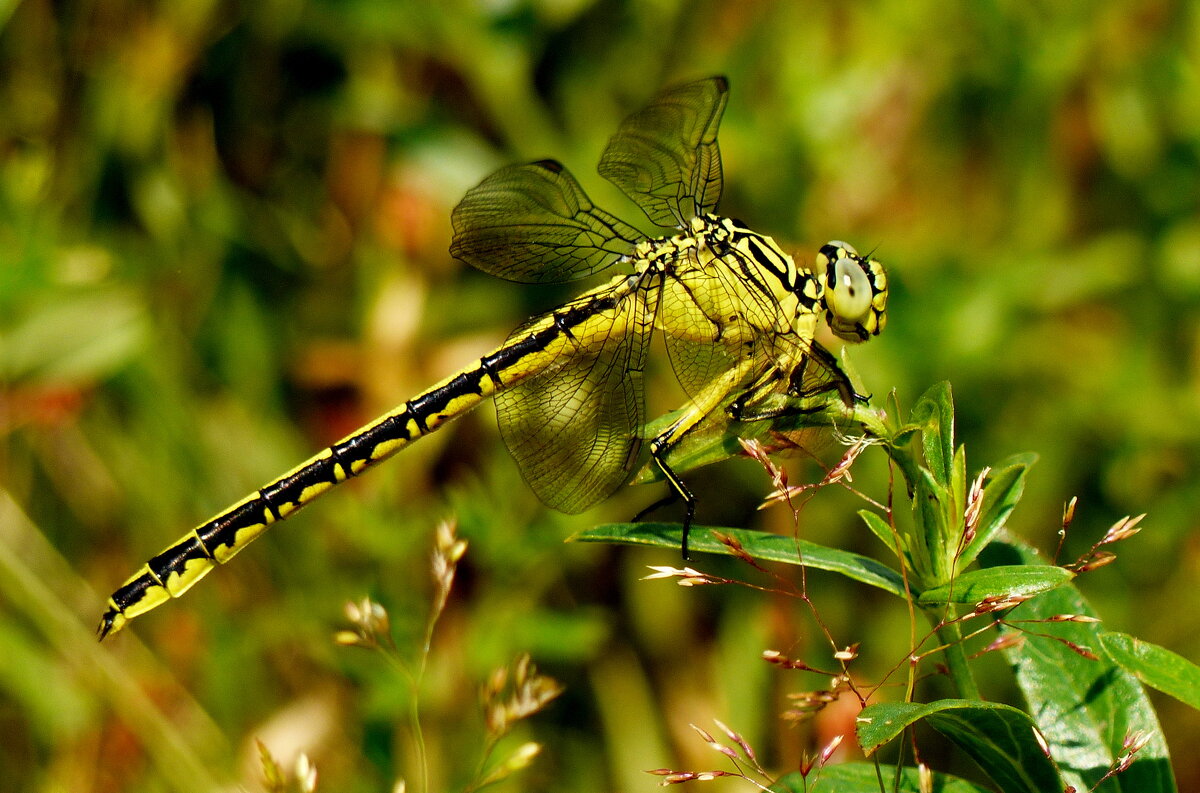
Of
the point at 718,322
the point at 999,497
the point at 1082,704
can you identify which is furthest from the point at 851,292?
the point at 1082,704

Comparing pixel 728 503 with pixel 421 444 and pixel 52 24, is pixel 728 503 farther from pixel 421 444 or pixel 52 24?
pixel 52 24

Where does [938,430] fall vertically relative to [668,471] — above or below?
below

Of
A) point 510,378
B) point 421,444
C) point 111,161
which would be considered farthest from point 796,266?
point 111,161

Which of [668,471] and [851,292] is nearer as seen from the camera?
[668,471]

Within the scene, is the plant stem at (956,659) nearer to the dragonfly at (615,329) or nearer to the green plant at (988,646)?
the green plant at (988,646)

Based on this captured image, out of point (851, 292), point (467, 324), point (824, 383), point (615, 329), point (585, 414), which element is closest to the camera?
point (824, 383)

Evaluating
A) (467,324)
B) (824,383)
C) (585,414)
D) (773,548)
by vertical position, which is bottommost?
(773,548)

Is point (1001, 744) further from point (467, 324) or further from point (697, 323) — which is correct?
point (467, 324)

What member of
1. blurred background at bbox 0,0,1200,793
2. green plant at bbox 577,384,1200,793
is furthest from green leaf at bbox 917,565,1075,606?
blurred background at bbox 0,0,1200,793

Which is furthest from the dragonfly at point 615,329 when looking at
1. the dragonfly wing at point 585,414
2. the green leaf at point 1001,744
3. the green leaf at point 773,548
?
the green leaf at point 1001,744
